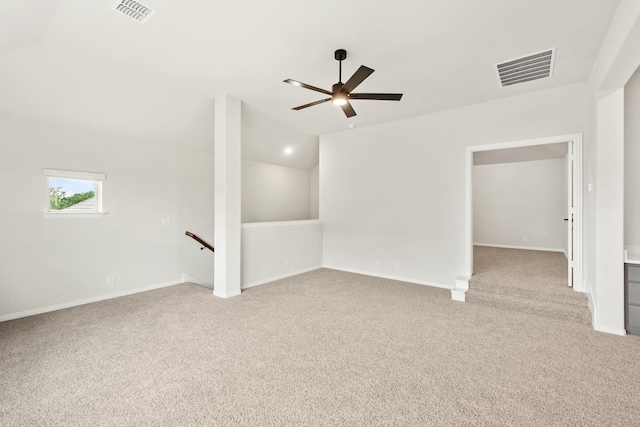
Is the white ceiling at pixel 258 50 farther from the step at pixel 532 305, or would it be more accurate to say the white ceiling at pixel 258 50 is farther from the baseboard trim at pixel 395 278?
the baseboard trim at pixel 395 278

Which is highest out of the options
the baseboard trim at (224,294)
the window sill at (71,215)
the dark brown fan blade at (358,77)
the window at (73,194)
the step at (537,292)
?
the dark brown fan blade at (358,77)

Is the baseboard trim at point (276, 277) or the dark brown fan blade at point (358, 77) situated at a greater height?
the dark brown fan blade at point (358, 77)

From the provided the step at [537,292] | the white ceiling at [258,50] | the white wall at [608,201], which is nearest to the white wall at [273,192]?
the white ceiling at [258,50]

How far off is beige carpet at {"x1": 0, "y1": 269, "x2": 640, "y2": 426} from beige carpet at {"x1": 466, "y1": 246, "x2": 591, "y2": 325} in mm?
184

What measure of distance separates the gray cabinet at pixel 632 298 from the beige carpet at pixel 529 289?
0.33m

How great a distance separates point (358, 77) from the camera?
263 cm

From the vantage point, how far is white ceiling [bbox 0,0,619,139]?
238cm

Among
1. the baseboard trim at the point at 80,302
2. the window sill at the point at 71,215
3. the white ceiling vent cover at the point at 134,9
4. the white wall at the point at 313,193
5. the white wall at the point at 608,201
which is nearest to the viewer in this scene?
the white ceiling vent cover at the point at 134,9

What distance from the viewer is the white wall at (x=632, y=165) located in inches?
129

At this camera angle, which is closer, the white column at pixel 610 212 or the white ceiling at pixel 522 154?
the white column at pixel 610 212

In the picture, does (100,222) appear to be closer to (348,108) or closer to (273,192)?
(273,192)

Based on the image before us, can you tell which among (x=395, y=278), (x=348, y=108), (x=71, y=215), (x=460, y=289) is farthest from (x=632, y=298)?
(x=71, y=215)

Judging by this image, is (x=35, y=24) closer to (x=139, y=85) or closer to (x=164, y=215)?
(x=139, y=85)

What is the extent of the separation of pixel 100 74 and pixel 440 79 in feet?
13.4
